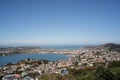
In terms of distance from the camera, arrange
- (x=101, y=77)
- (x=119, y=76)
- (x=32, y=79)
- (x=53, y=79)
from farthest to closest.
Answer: (x=32, y=79)
(x=53, y=79)
(x=119, y=76)
(x=101, y=77)

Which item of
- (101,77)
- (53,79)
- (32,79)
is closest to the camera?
(101,77)

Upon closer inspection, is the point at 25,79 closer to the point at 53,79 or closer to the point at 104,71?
the point at 53,79

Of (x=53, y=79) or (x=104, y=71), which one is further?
(x=53, y=79)

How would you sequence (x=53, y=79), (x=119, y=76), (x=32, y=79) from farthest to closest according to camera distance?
(x=32, y=79) < (x=53, y=79) < (x=119, y=76)

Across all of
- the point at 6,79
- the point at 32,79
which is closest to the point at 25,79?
the point at 32,79

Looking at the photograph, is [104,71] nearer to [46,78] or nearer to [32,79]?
[46,78]

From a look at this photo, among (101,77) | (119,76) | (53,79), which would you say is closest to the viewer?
(101,77)

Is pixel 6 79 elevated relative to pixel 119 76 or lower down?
lower down

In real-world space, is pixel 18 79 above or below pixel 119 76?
below

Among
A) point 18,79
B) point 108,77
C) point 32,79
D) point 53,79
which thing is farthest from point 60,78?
point 108,77
